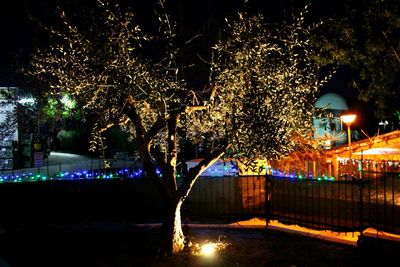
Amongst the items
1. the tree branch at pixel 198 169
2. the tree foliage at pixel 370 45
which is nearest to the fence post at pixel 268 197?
the tree branch at pixel 198 169

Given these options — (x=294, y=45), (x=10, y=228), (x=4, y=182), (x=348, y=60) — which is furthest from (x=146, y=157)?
(x=348, y=60)

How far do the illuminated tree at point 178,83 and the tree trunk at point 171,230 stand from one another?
0.02 m

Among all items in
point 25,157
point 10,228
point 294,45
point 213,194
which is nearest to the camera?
point 294,45

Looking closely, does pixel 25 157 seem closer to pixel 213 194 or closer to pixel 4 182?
pixel 4 182

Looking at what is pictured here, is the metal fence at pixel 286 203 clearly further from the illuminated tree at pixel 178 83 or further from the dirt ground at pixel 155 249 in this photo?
the illuminated tree at pixel 178 83

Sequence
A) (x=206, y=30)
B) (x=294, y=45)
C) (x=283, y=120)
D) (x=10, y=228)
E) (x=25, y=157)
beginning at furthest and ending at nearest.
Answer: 1. (x=25, y=157)
2. (x=10, y=228)
3. (x=206, y=30)
4. (x=294, y=45)
5. (x=283, y=120)

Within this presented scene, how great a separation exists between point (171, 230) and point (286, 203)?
5287 millimetres

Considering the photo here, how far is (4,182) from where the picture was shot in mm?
13469

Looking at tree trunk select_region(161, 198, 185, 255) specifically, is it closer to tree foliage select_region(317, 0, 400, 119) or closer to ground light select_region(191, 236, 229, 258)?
ground light select_region(191, 236, 229, 258)

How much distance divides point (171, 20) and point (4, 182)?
26.9 feet

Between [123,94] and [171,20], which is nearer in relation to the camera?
[123,94]

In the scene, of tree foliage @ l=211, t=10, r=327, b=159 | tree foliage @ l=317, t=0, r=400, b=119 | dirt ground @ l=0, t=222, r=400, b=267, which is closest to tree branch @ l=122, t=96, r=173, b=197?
dirt ground @ l=0, t=222, r=400, b=267

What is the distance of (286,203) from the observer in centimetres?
1272

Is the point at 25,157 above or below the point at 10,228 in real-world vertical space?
above
